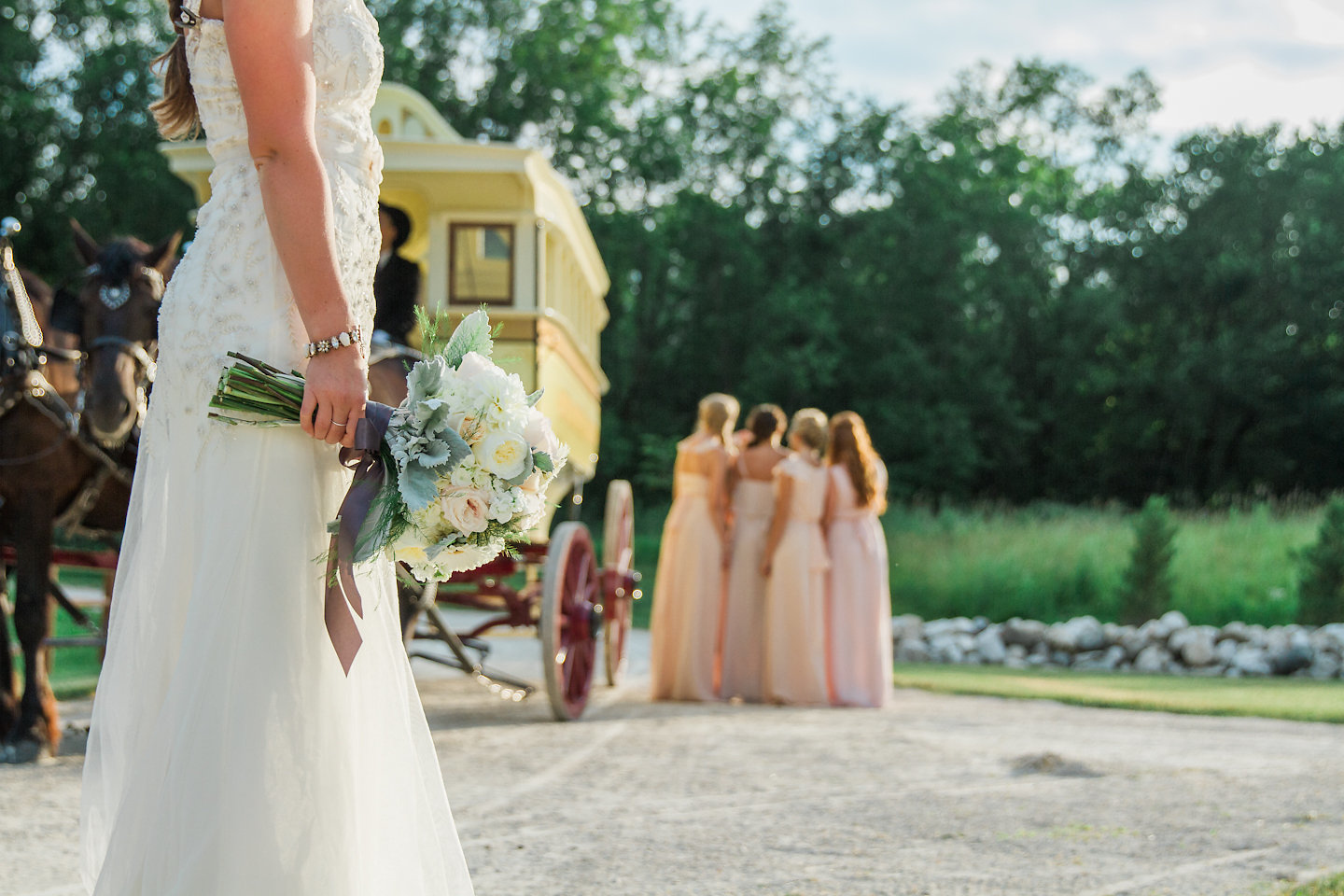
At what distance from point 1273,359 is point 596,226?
17.3 metres

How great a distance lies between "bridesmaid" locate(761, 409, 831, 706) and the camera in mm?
10695

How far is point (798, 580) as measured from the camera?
1075 cm

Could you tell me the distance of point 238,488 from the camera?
2570 mm

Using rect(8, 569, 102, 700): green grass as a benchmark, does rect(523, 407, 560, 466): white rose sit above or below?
above

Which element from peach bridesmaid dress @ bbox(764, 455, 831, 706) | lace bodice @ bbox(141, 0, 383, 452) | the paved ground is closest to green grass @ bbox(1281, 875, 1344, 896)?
the paved ground

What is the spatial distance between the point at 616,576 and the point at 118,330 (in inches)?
187

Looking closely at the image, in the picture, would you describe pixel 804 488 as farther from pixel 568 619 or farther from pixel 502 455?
pixel 502 455

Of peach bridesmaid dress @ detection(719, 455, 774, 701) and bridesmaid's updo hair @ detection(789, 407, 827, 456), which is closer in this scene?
bridesmaid's updo hair @ detection(789, 407, 827, 456)

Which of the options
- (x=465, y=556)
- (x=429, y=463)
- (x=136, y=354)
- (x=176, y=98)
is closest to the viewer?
(x=429, y=463)

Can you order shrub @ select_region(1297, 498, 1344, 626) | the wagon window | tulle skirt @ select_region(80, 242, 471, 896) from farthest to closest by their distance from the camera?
shrub @ select_region(1297, 498, 1344, 626)
the wagon window
tulle skirt @ select_region(80, 242, 471, 896)

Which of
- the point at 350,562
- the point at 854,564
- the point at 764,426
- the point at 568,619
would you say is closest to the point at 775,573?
the point at 854,564

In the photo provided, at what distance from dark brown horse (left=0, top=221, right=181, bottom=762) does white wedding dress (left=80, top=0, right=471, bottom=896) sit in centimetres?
375

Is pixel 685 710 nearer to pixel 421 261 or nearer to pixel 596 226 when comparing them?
pixel 421 261

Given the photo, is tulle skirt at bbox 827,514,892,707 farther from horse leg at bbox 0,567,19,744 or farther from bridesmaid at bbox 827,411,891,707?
horse leg at bbox 0,567,19,744
